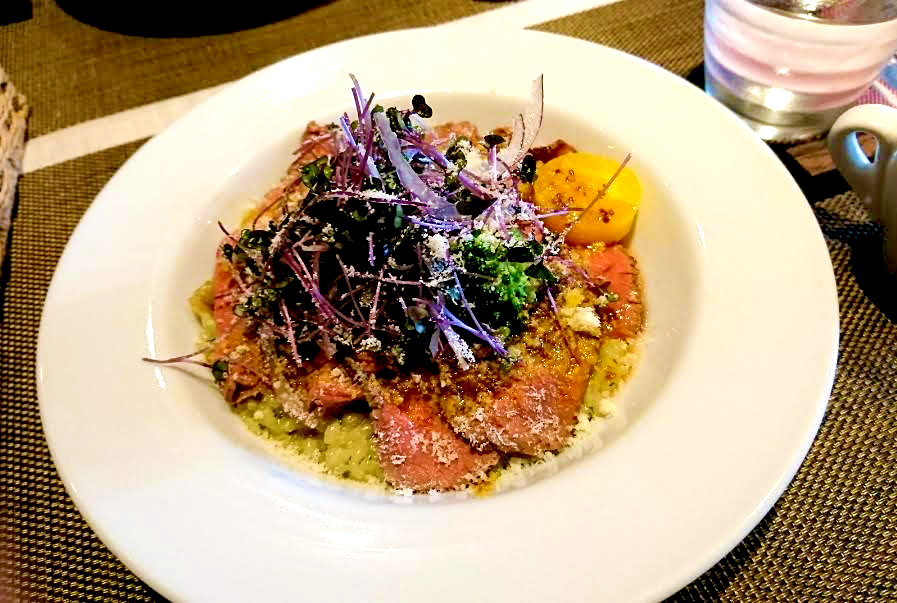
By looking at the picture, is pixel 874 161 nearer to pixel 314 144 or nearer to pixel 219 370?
pixel 314 144

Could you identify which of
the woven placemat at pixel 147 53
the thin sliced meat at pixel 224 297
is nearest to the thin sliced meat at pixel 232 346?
the thin sliced meat at pixel 224 297

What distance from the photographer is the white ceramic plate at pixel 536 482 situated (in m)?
1.34

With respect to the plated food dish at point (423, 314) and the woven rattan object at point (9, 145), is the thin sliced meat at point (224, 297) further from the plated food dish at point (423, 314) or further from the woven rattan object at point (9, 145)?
the woven rattan object at point (9, 145)

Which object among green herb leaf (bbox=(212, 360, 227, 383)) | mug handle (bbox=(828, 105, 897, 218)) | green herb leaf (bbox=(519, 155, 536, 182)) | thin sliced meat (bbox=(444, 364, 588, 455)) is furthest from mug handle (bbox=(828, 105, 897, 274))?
green herb leaf (bbox=(212, 360, 227, 383))

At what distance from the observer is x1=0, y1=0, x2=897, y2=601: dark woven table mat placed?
4.97 feet

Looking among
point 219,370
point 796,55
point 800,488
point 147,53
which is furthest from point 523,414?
point 147,53

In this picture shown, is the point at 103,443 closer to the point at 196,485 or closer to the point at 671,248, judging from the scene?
the point at 196,485

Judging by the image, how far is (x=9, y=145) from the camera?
2.59m

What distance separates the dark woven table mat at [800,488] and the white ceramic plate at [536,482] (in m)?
0.29

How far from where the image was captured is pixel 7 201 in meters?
2.47

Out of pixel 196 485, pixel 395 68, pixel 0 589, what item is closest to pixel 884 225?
pixel 395 68

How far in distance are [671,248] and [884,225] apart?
0.61m

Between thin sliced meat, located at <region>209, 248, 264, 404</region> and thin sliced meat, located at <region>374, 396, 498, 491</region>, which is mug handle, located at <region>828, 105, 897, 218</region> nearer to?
thin sliced meat, located at <region>374, 396, 498, 491</region>

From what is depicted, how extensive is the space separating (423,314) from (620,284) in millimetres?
615
